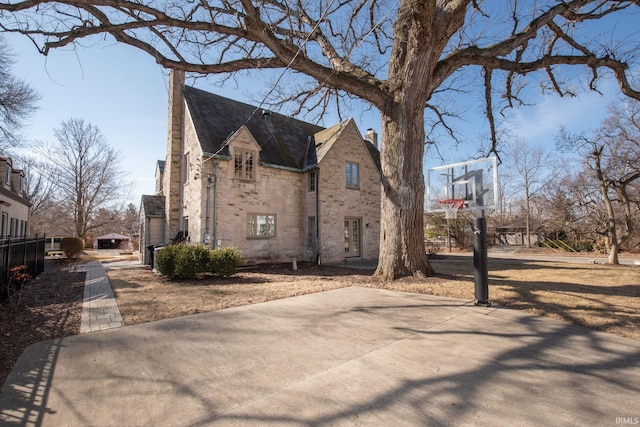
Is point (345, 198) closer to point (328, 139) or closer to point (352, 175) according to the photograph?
point (352, 175)

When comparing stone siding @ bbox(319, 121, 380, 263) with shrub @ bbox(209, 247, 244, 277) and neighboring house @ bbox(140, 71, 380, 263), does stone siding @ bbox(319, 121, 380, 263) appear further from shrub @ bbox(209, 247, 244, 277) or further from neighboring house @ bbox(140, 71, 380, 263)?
shrub @ bbox(209, 247, 244, 277)

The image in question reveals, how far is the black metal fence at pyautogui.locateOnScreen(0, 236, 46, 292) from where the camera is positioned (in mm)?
7129

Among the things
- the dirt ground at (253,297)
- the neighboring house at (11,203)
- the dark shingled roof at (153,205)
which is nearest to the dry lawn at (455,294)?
the dirt ground at (253,297)

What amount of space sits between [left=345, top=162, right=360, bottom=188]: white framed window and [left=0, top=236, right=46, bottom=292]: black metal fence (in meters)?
13.5

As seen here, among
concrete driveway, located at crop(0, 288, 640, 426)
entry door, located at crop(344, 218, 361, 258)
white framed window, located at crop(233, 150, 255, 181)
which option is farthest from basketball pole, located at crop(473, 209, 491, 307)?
white framed window, located at crop(233, 150, 255, 181)

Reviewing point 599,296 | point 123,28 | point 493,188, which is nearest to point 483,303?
point 493,188

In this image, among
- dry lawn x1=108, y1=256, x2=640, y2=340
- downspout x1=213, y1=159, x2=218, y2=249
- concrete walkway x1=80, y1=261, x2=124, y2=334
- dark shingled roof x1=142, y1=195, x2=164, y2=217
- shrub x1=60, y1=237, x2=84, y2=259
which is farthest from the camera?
shrub x1=60, y1=237, x2=84, y2=259

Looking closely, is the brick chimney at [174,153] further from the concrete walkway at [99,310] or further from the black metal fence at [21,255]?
the concrete walkway at [99,310]

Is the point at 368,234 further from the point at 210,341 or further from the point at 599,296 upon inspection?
the point at 210,341

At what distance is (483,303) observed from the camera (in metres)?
5.96

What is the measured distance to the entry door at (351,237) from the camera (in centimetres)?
1661

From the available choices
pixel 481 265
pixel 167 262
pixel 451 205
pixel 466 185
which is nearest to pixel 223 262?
pixel 167 262

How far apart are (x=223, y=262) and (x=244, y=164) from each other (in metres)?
5.92

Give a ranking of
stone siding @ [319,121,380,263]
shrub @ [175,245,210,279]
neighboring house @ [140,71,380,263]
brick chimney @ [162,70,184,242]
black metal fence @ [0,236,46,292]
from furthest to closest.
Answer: brick chimney @ [162,70,184,242], stone siding @ [319,121,380,263], neighboring house @ [140,71,380,263], shrub @ [175,245,210,279], black metal fence @ [0,236,46,292]
